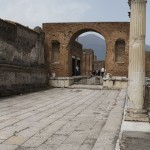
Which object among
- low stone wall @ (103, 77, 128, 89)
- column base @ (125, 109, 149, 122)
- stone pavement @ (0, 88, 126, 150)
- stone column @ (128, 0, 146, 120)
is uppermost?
stone column @ (128, 0, 146, 120)

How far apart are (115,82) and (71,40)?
13.7 feet

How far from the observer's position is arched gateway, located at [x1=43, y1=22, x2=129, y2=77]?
22625 mm

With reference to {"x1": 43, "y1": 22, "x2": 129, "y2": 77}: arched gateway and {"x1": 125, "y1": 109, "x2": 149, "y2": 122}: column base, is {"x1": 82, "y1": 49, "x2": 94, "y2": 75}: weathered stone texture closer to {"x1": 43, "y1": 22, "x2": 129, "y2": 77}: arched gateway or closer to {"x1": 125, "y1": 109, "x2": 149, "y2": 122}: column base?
{"x1": 43, "y1": 22, "x2": 129, "y2": 77}: arched gateway

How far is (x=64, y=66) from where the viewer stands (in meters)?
23.3

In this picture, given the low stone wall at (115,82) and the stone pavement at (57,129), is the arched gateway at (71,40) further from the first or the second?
the stone pavement at (57,129)

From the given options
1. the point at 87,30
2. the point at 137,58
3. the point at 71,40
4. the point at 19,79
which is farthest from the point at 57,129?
the point at 87,30

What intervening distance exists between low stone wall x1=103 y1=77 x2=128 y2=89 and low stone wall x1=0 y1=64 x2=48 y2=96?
3.98m

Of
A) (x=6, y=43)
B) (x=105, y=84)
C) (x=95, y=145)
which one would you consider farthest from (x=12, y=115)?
(x=105, y=84)

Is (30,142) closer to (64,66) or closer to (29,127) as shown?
(29,127)

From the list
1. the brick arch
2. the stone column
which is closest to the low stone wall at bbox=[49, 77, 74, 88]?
the brick arch

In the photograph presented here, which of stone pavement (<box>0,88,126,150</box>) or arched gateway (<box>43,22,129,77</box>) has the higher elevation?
arched gateway (<box>43,22,129,77</box>)

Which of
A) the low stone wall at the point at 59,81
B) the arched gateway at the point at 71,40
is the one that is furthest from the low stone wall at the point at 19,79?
the arched gateway at the point at 71,40

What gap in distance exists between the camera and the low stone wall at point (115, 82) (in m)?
22.1

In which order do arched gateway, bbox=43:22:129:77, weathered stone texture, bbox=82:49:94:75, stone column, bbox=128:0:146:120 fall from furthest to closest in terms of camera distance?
weathered stone texture, bbox=82:49:94:75 → arched gateway, bbox=43:22:129:77 → stone column, bbox=128:0:146:120
